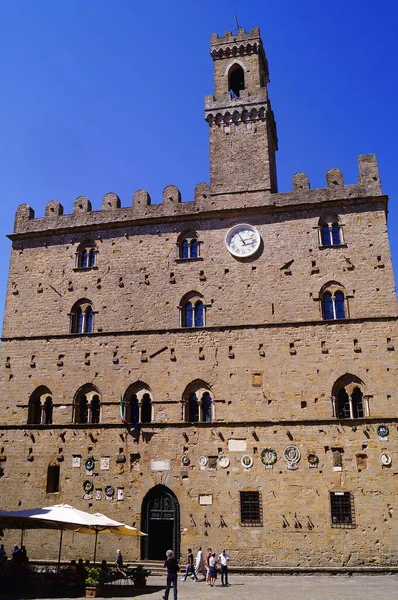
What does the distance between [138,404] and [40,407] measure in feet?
14.6

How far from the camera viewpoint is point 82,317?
2481 centimetres

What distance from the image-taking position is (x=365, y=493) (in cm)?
1986

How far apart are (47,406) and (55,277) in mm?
5846

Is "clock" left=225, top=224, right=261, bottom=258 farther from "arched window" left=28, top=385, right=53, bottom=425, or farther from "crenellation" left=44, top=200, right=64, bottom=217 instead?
"arched window" left=28, top=385, right=53, bottom=425

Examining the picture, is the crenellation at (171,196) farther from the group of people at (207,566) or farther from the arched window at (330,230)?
the group of people at (207,566)

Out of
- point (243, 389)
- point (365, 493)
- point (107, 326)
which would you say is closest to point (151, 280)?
point (107, 326)

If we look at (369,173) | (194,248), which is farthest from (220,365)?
(369,173)

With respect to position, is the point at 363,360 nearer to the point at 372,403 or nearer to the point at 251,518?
the point at 372,403

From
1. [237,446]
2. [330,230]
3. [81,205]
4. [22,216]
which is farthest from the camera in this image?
[22,216]

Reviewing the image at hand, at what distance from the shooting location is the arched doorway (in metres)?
21.0

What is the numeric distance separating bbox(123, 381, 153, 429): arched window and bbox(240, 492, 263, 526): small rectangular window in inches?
190

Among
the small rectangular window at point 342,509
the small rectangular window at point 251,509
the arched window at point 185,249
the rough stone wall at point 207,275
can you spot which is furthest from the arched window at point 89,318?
the small rectangular window at point 342,509

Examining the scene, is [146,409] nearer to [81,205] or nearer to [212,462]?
[212,462]

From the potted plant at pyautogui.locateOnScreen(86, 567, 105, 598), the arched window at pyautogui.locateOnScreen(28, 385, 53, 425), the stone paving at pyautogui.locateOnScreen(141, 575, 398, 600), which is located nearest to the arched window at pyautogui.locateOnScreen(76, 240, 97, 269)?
the arched window at pyautogui.locateOnScreen(28, 385, 53, 425)
